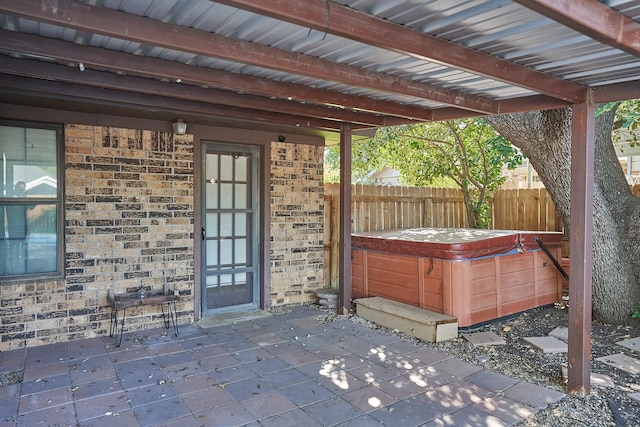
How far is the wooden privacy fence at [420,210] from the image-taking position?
21.7ft

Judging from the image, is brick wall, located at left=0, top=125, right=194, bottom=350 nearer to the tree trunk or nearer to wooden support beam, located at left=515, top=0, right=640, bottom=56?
the tree trunk

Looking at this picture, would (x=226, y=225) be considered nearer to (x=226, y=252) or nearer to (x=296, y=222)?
(x=226, y=252)

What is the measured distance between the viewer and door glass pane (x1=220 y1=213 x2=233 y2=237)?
564cm

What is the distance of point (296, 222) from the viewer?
20.1ft

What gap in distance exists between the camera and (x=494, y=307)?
523 cm

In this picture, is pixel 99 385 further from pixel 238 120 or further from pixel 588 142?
pixel 588 142

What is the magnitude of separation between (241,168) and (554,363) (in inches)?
165

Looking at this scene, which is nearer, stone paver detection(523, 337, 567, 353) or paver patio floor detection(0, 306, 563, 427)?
paver patio floor detection(0, 306, 563, 427)

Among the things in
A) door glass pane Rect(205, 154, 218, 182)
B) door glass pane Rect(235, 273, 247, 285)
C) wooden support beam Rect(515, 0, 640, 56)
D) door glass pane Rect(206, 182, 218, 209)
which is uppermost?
wooden support beam Rect(515, 0, 640, 56)

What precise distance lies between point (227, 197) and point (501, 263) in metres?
3.58

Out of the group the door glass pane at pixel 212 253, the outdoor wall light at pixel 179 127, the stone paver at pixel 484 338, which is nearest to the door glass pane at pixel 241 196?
the door glass pane at pixel 212 253

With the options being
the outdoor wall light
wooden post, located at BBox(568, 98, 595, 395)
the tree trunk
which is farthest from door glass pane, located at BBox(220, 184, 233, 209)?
wooden post, located at BBox(568, 98, 595, 395)

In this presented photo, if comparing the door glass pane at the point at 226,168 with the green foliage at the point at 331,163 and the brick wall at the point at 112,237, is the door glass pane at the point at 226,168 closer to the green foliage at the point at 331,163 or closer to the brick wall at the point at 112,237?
the brick wall at the point at 112,237

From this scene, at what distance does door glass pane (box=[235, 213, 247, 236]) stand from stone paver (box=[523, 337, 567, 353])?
3.63 m
